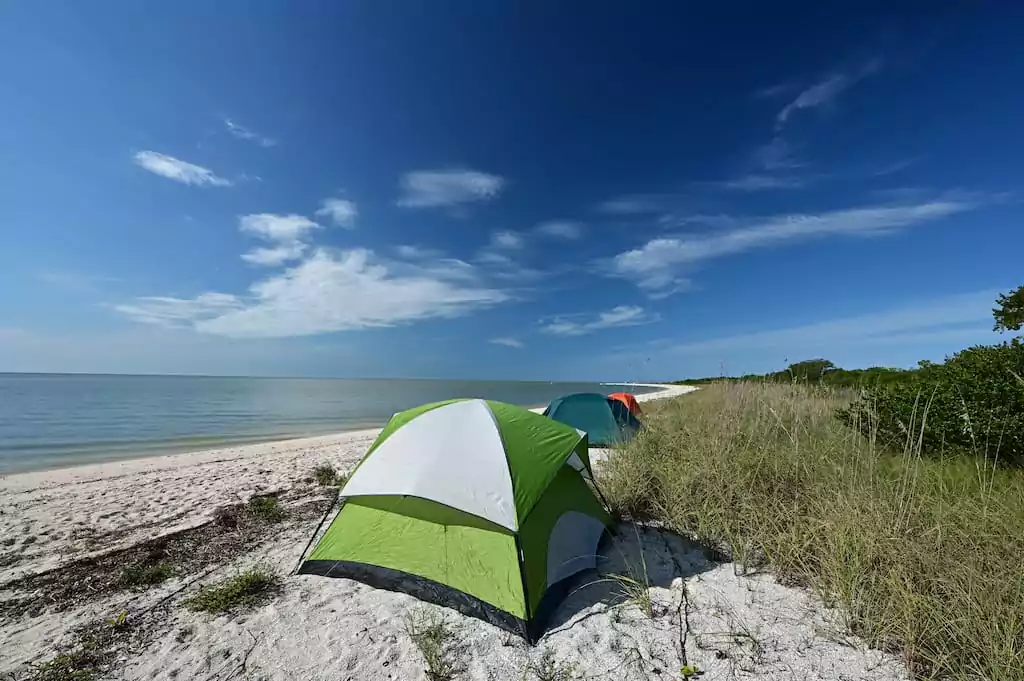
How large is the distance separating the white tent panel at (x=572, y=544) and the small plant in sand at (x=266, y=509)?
3838 mm

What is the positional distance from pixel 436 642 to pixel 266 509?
4043mm

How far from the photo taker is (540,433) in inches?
174

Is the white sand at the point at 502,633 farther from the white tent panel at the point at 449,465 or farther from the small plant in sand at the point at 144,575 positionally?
the white tent panel at the point at 449,465

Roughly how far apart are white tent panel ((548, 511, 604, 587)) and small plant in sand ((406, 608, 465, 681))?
34.7 inches

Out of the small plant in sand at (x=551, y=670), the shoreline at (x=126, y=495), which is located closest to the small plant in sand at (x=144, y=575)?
the shoreline at (x=126, y=495)

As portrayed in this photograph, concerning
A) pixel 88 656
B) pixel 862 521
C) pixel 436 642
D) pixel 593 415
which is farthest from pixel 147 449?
pixel 862 521

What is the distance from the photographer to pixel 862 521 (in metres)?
3.31

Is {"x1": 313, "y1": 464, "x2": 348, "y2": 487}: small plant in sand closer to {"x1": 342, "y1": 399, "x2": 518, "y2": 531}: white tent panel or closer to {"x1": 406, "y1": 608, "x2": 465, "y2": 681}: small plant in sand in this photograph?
{"x1": 342, "y1": 399, "x2": 518, "y2": 531}: white tent panel

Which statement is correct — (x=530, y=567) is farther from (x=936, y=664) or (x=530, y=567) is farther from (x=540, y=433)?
(x=936, y=664)

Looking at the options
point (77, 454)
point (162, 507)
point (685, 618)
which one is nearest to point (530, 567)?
point (685, 618)

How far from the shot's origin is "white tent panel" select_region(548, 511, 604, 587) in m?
3.71

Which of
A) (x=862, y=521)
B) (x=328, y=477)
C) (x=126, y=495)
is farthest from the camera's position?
(x=328, y=477)

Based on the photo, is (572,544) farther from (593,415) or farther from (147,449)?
(147,449)

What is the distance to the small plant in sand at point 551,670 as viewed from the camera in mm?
2668
